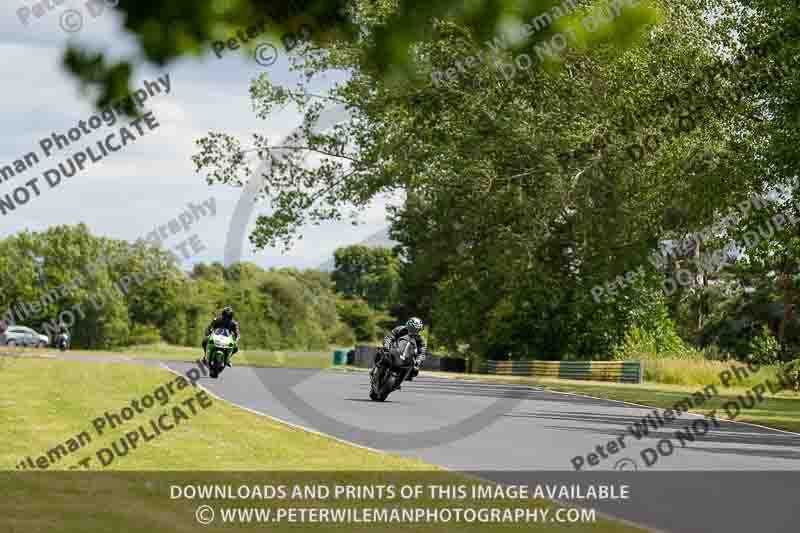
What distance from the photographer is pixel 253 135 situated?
159 ft

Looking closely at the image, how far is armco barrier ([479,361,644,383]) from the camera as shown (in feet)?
152

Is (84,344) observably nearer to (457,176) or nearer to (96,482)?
(457,176)

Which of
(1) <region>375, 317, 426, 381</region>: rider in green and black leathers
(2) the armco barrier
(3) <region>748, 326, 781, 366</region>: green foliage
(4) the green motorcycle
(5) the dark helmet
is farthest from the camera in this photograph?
(3) <region>748, 326, 781, 366</region>: green foliage

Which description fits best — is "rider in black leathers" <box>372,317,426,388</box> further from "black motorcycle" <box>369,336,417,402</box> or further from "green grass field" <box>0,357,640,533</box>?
"green grass field" <box>0,357,640,533</box>

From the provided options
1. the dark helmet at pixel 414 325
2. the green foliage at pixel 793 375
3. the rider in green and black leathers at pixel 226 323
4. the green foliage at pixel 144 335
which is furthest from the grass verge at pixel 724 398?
the green foliage at pixel 144 335

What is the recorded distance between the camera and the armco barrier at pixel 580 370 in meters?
46.3

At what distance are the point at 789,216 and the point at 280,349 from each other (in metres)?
44.7

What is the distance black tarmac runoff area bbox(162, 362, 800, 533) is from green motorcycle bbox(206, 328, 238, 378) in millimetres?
1204

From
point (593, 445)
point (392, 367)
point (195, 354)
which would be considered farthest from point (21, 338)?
point (593, 445)

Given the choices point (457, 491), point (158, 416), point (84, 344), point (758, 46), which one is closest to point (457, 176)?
point (758, 46)

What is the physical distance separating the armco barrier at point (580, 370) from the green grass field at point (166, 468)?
84.0ft

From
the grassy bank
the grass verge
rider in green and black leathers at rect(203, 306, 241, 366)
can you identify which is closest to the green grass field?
rider in green and black leathers at rect(203, 306, 241, 366)

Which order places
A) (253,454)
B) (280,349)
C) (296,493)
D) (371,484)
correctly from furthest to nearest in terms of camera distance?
(280,349) → (253,454) → (371,484) → (296,493)

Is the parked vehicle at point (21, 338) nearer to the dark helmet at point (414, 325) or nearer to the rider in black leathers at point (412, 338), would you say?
Result: the rider in black leathers at point (412, 338)
